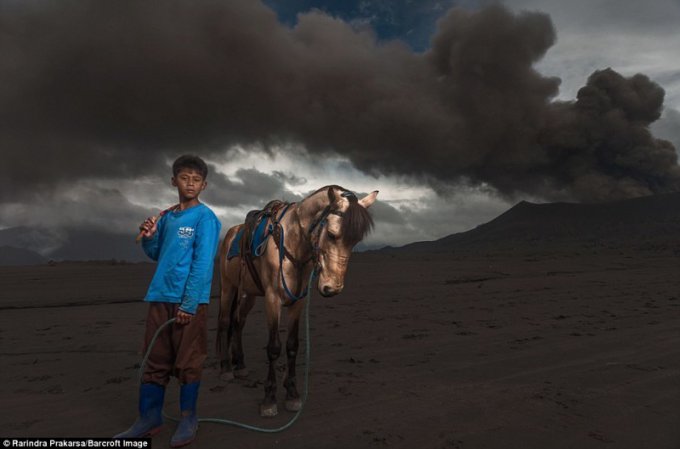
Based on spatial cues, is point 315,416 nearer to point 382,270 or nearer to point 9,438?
point 9,438

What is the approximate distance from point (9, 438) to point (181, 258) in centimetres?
219

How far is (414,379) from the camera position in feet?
16.9

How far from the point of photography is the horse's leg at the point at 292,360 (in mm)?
4160

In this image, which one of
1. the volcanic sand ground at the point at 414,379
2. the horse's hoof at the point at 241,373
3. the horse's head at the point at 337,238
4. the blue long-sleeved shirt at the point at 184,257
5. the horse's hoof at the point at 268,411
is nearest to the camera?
the blue long-sleeved shirt at the point at 184,257

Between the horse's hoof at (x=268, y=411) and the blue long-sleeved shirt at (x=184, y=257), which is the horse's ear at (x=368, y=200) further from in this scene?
the horse's hoof at (x=268, y=411)

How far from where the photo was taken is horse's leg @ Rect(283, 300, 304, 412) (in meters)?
4.16

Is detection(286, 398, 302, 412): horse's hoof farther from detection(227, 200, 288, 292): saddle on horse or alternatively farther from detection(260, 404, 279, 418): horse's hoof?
detection(227, 200, 288, 292): saddle on horse

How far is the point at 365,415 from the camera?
395cm

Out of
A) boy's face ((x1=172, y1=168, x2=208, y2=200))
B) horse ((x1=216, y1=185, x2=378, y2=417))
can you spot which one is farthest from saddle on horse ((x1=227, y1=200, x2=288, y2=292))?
boy's face ((x1=172, y1=168, x2=208, y2=200))

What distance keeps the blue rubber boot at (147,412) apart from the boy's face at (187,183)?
1.66 m

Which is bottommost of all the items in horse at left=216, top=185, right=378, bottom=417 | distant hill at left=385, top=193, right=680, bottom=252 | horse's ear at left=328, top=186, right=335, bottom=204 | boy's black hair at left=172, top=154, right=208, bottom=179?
horse at left=216, top=185, right=378, bottom=417

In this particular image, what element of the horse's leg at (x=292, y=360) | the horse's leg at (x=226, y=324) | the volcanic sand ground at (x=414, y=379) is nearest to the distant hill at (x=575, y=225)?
the volcanic sand ground at (x=414, y=379)

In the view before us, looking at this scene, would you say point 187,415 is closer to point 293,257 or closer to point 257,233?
point 293,257

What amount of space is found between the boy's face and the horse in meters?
1.21
